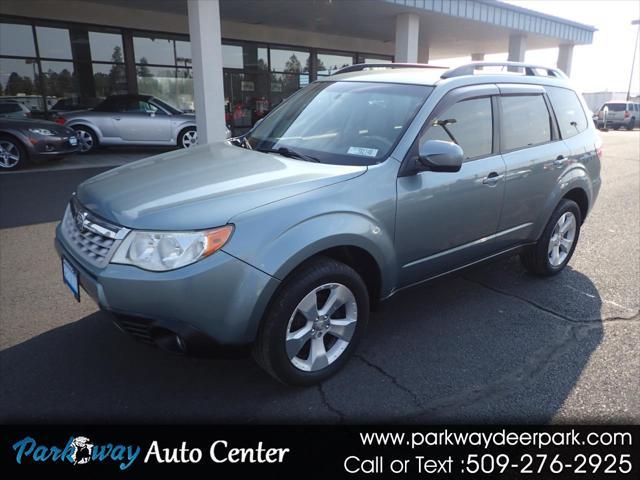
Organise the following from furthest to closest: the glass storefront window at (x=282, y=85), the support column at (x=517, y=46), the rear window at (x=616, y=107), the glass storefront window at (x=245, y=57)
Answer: the rear window at (x=616, y=107) < the glass storefront window at (x=282, y=85) < the support column at (x=517, y=46) < the glass storefront window at (x=245, y=57)

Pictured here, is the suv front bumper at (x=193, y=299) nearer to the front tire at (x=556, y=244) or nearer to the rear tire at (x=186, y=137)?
the front tire at (x=556, y=244)

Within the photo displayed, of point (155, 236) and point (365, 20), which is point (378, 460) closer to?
point (155, 236)

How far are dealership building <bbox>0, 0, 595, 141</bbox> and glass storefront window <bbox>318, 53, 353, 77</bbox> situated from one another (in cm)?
38

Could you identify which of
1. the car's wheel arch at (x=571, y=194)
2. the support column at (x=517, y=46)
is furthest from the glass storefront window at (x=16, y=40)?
the support column at (x=517, y=46)

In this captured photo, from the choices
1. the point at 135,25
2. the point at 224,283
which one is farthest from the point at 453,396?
the point at 135,25

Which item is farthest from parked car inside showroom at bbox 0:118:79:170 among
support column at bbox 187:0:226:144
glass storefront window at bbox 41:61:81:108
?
glass storefront window at bbox 41:61:81:108

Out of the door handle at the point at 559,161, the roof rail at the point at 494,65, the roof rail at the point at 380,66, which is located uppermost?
the roof rail at the point at 380,66

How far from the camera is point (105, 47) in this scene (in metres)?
14.4

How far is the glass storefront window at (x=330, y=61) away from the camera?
19062mm

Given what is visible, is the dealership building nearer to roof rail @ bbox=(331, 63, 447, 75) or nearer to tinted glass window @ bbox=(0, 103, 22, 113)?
tinted glass window @ bbox=(0, 103, 22, 113)

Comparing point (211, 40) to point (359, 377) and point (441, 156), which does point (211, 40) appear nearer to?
point (441, 156)

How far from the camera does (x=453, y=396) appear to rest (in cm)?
279

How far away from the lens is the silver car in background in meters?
12.2

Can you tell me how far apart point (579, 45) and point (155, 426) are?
71.4ft
